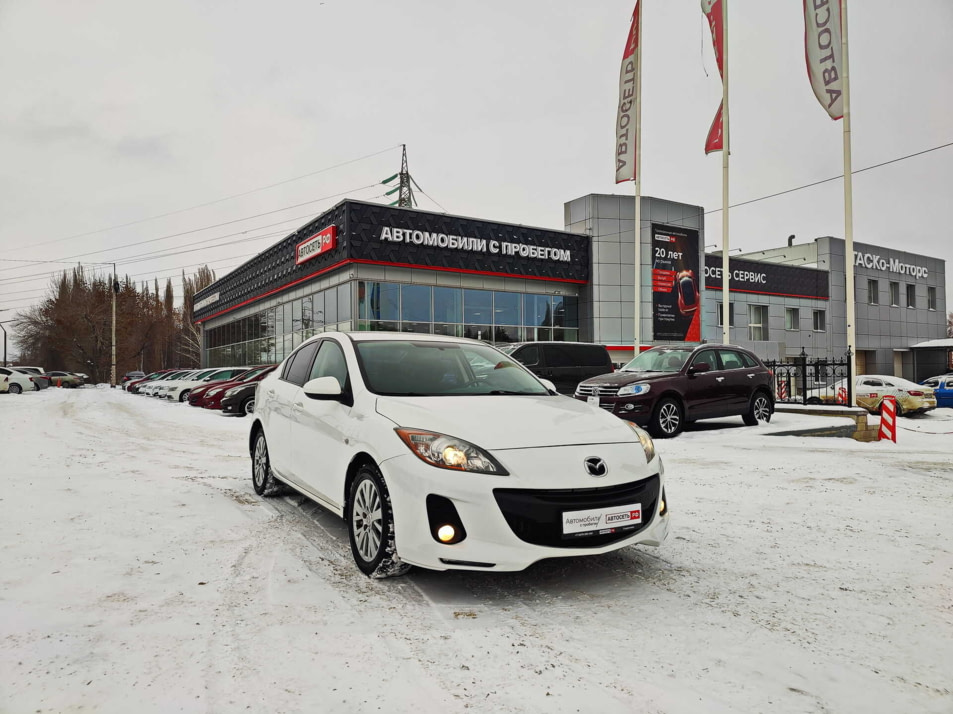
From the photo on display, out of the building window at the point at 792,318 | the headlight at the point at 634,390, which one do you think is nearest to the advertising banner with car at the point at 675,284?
the building window at the point at 792,318

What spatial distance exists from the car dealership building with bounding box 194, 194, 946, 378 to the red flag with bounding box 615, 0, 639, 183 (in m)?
6.24

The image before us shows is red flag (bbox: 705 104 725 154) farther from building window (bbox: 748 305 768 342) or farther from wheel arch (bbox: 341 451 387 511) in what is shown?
building window (bbox: 748 305 768 342)

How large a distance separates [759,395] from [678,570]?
989 centimetres

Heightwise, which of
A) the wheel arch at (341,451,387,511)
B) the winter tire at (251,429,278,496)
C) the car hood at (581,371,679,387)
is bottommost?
the winter tire at (251,429,278,496)

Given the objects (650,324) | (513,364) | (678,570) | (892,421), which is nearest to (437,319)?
(650,324)

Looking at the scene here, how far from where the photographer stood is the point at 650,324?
3014 centimetres

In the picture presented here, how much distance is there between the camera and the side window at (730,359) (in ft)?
39.8

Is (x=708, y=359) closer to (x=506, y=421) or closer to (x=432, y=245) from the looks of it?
(x=506, y=421)

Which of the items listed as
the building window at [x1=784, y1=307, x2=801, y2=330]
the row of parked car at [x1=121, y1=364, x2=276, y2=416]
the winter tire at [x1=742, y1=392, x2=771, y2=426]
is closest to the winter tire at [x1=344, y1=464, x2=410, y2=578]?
the row of parked car at [x1=121, y1=364, x2=276, y2=416]

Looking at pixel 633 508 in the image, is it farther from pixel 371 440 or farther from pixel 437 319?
pixel 437 319

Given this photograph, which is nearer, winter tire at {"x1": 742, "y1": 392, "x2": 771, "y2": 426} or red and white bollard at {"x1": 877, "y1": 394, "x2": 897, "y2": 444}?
red and white bollard at {"x1": 877, "y1": 394, "x2": 897, "y2": 444}

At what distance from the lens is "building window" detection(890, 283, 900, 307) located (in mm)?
42938

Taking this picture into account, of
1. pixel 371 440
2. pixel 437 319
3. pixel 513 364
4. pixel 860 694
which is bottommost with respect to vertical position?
pixel 860 694

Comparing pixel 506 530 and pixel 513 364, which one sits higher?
pixel 513 364
